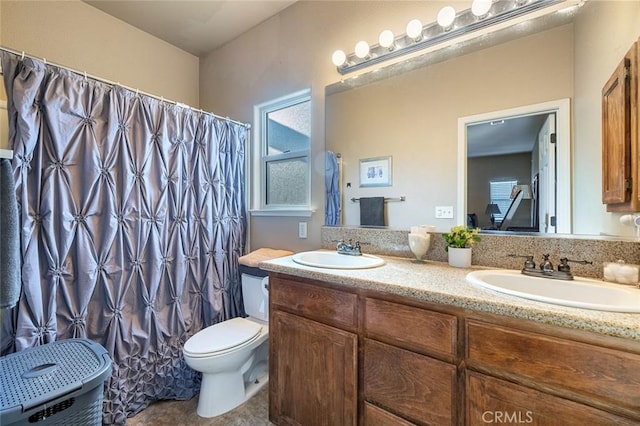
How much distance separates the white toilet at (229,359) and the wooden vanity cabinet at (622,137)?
1848 millimetres

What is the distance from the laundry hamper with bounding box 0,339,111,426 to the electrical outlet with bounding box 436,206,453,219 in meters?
1.76

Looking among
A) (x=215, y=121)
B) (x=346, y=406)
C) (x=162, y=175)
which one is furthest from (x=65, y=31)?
(x=346, y=406)

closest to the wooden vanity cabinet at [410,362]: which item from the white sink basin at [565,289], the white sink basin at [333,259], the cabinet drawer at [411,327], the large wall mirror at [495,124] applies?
the cabinet drawer at [411,327]

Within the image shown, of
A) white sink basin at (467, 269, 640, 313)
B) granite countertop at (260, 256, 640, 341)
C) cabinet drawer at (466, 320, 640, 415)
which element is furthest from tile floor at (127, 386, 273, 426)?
white sink basin at (467, 269, 640, 313)

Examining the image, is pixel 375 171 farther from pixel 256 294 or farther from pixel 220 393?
pixel 220 393

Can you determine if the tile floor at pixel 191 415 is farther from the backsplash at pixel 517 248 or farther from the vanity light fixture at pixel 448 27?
the vanity light fixture at pixel 448 27

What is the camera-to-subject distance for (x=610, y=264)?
108cm

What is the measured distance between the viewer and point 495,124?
1.40 meters

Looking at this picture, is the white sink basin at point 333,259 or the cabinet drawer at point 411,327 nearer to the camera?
the cabinet drawer at point 411,327

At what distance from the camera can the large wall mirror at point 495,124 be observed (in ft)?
3.90

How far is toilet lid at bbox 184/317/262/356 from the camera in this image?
5.08 ft

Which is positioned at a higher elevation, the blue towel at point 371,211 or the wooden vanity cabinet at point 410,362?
the blue towel at point 371,211

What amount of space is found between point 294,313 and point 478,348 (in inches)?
32.3

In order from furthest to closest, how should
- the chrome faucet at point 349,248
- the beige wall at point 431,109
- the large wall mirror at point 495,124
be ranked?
the chrome faucet at point 349,248, the beige wall at point 431,109, the large wall mirror at point 495,124
